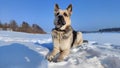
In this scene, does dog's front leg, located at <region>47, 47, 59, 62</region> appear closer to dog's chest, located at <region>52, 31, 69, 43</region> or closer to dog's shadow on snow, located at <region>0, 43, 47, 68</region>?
dog's chest, located at <region>52, 31, 69, 43</region>

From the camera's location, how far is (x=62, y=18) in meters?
6.30

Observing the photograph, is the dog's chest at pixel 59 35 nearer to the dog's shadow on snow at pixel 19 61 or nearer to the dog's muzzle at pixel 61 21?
the dog's muzzle at pixel 61 21

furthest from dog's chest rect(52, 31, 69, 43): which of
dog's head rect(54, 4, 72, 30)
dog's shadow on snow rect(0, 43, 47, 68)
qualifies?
dog's shadow on snow rect(0, 43, 47, 68)

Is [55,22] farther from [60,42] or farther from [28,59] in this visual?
A: [28,59]

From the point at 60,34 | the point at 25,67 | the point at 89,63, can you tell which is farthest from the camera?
the point at 60,34

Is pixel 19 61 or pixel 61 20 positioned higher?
pixel 61 20

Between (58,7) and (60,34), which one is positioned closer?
(60,34)

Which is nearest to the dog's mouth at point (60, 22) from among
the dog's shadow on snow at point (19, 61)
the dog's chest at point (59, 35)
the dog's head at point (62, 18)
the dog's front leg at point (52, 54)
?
the dog's head at point (62, 18)

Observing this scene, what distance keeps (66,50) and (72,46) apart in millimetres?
929

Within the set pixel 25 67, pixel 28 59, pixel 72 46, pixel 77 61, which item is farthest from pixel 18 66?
pixel 72 46

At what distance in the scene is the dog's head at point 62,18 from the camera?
248 inches

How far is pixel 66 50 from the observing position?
20.3 feet

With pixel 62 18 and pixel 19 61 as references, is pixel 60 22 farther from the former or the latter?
pixel 19 61

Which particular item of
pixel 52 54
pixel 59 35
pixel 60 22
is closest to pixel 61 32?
pixel 59 35
